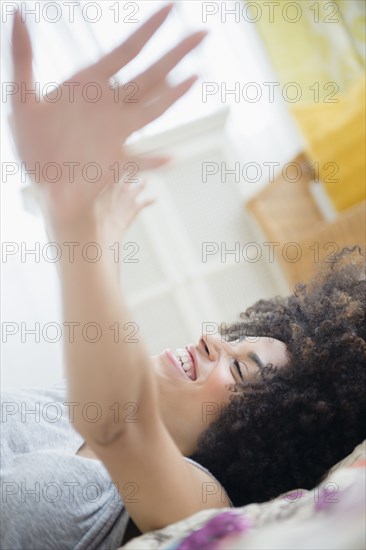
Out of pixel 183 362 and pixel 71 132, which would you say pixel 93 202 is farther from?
pixel 183 362

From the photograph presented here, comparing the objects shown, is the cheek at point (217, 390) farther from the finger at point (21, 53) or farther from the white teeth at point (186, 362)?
the finger at point (21, 53)

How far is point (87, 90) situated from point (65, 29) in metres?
1.15

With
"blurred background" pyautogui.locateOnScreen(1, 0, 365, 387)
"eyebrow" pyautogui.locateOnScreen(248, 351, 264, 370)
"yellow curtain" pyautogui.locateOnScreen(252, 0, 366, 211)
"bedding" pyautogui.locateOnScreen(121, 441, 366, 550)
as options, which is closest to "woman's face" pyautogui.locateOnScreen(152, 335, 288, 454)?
"eyebrow" pyautogui.locateOnScreen(248, 351, 264, 370)

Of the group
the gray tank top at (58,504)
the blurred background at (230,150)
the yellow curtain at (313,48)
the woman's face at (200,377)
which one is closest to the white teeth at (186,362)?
the woman's face at (200,377)

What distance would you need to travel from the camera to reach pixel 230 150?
4.84ft

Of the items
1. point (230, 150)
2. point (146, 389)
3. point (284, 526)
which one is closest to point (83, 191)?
point (146, 389)

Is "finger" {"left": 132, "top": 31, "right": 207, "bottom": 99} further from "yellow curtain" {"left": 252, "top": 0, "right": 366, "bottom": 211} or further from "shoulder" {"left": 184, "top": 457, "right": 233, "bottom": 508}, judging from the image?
"yellow curtain" {"left": 252, "top": 0, "right": 366, "bottom": 211}

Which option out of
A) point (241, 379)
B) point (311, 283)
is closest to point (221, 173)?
point (311, 283)

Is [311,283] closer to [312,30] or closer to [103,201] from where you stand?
[103,201]

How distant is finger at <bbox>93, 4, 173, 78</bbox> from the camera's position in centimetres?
33

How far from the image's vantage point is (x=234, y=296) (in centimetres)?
145

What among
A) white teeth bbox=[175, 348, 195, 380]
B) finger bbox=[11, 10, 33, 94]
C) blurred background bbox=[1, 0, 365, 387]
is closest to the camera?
finger bbox=[11, 10, 33, 94]

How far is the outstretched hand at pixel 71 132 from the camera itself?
1.04 ft

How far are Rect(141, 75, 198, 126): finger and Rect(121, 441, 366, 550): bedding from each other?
24 cm
